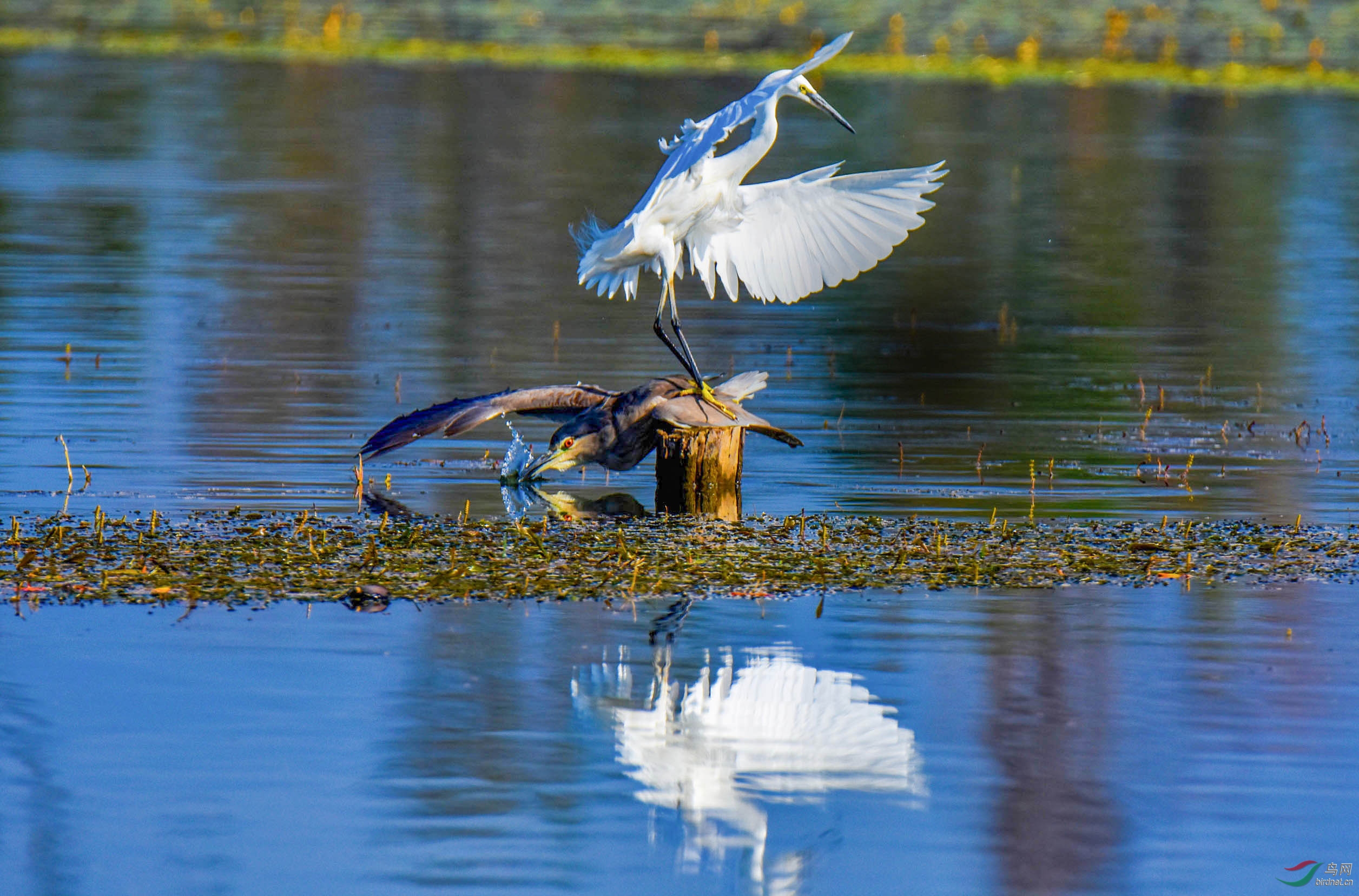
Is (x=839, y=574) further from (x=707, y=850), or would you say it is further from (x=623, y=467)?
(x=707, y=850)

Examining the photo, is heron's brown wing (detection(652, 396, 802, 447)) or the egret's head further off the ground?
the egret's head

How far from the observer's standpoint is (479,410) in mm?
10422

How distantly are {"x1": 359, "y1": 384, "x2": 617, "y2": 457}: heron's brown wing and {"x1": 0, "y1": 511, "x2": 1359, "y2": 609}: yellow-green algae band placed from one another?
39.7 inches

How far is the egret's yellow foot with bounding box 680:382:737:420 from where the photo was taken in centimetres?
1033

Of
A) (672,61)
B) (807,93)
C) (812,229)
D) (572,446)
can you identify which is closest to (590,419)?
(572,446)

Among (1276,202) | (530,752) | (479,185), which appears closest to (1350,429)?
(530,752)

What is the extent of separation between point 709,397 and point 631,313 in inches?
275

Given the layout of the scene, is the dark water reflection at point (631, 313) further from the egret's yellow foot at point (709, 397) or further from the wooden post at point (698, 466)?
the egret's yellow foot at point (709, 397)

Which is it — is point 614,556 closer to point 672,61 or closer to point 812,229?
point 812,229

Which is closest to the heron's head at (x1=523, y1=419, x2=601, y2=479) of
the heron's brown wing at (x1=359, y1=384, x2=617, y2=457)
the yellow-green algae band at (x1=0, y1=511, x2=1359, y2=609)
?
the heron's brown wing at (x1=359, y1=384, x2=617, y2=457)

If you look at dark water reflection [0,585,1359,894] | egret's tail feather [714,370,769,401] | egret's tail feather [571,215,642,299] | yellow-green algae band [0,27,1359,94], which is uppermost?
yellow-green algae band [0,27,1359,94]

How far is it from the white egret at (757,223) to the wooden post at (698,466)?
0.19 metres


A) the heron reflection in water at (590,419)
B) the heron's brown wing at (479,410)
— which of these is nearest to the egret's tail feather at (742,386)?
the heron reflection in water at (590,419)

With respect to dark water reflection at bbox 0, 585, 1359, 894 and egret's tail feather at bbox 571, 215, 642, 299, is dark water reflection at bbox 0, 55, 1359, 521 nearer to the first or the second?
egret's tail feather at bbox 571, 215, 642, 299
